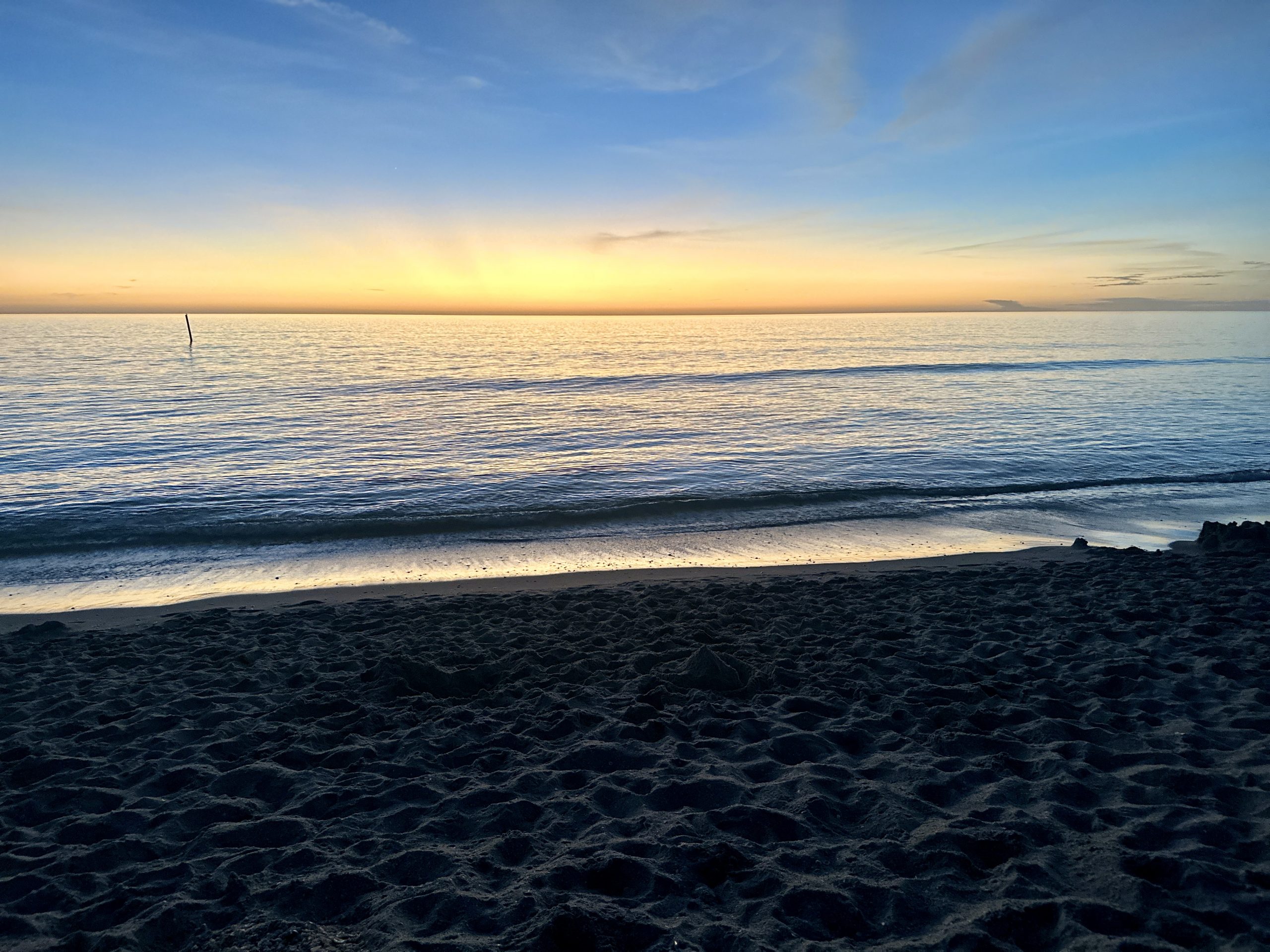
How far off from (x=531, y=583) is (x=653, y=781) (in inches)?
241

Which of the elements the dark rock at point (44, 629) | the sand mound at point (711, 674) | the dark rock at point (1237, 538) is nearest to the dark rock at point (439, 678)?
the sand mound at point (711, 674)

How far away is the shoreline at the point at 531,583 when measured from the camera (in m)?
9.57

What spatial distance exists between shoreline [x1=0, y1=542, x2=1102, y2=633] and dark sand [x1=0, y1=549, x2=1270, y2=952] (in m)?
0.94

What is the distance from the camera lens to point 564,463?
2047 centimetres

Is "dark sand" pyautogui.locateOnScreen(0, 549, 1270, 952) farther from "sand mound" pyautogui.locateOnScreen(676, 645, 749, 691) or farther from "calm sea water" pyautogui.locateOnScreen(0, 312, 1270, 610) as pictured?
"calm sea water" pyautogui.locateOnScreen(0, 312, 1270, 610)

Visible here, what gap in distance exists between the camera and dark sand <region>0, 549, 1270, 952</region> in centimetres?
377

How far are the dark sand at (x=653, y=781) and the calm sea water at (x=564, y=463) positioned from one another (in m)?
4.53

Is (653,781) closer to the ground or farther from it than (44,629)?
farther from it

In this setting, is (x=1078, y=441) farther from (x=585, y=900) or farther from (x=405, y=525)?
(x=585, y=900)

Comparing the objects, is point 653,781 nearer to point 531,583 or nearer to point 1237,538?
point 531,583

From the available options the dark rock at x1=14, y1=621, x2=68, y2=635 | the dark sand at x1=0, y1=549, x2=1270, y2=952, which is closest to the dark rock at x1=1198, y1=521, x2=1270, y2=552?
the dark sand at x1=0, y1=549, x2=1270, y2=952

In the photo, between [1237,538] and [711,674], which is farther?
[1237,538]

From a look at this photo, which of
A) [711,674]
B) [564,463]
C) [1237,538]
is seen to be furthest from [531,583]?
[1237,538]

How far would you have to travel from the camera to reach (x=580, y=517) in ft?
50.3
